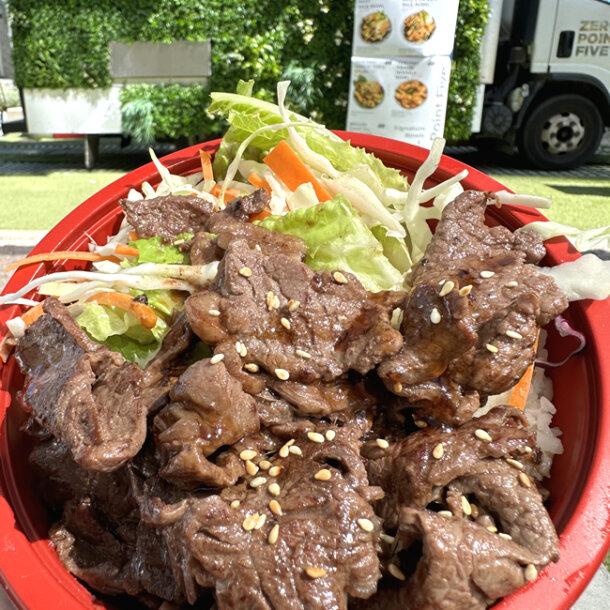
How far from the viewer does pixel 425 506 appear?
141 cm

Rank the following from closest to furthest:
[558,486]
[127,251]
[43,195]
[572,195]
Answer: [558,486], [127,251], [572,195], [43,195]

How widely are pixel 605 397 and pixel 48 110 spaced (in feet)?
36.5

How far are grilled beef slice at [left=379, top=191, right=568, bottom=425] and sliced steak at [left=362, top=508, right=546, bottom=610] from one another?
0.35 meters

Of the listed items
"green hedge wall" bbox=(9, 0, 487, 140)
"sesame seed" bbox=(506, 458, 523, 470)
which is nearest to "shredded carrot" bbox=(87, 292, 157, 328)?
"sesame seed" bbox=(506, 458, 523, 470)

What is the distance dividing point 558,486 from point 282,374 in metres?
0.95

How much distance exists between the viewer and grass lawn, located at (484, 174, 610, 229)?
7297 millimetres

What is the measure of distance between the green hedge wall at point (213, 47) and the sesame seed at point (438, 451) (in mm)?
9048

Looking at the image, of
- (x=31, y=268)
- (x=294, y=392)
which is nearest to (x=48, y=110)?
(x=31, y=268)

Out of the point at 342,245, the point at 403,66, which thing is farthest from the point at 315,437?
the point at 403,66

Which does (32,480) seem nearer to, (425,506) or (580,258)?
(425,506)

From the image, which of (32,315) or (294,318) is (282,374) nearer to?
(294,318)

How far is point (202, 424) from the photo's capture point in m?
1.37

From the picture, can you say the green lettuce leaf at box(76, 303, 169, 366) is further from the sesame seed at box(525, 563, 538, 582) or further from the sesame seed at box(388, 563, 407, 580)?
the sesame seed at box(525, 563, 538, 582)

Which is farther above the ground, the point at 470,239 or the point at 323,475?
the point at 470,239
